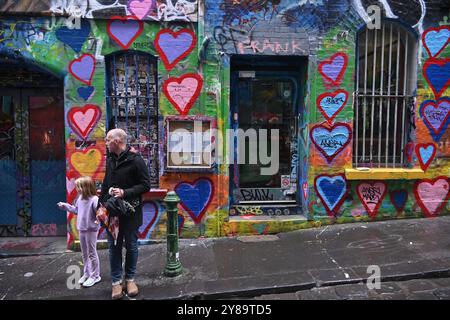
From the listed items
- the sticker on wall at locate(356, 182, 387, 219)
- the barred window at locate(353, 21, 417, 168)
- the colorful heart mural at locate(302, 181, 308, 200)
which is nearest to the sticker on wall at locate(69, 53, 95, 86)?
the colorful heart mural at locate(302, 181, 308, 200)

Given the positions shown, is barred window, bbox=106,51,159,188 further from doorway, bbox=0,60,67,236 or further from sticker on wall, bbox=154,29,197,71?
doorway, bbox=0,60,67,236

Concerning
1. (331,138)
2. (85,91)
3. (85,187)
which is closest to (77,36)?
(85,91)

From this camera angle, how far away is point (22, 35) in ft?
18.6

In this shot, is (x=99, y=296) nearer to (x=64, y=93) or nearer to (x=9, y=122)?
(x=64, y=93)

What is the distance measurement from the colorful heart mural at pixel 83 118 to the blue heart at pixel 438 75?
18.5 feet

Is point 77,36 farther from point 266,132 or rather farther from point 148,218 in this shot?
point 266,132

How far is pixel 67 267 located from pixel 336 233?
4.14m

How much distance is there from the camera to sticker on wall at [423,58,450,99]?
6355 millimetres

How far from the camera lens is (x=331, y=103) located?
6.20m

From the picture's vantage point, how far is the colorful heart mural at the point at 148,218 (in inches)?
235

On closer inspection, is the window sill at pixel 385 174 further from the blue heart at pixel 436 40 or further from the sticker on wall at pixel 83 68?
the sticker on wall at pixel 83 68

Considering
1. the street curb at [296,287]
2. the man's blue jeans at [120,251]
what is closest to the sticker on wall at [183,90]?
the man's blue jeans at [120,251]

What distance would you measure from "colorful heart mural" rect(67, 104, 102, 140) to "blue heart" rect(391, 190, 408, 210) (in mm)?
5182

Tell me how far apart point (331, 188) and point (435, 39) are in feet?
10.4
